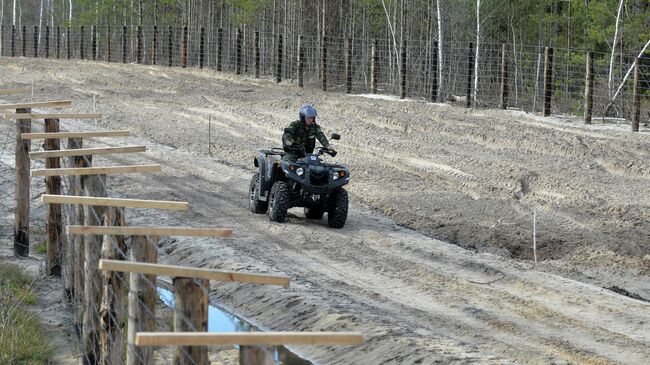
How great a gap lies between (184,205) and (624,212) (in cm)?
1108

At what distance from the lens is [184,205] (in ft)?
26.2

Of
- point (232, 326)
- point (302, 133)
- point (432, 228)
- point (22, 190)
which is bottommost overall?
point (232, 326)

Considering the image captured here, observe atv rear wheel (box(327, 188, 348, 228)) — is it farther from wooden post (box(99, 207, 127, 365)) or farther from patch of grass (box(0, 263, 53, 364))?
wooden post (box(99, 207, 127, 365))

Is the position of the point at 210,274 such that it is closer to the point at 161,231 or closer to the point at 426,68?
the point at 161,231

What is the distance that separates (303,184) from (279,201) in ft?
1.68

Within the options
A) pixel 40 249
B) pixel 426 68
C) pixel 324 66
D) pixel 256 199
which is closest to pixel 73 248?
pixel 40 249

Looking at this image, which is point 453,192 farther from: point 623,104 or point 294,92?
point 294,92

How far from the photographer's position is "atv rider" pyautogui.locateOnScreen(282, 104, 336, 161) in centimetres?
1531

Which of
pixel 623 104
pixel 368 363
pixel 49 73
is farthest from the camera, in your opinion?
pixel 49 73

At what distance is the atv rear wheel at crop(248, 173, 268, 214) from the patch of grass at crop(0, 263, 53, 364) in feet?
14.5

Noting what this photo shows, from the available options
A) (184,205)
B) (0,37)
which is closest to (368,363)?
(184,205)

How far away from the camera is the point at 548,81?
27234mm

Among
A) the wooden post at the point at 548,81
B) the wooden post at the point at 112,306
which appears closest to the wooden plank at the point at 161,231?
the wooden post at the point at 112,306

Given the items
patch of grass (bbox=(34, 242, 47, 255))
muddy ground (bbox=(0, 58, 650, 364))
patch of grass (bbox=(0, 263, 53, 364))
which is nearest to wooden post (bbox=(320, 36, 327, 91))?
muddy ground (bbox=(0, 58, 650, 364))
